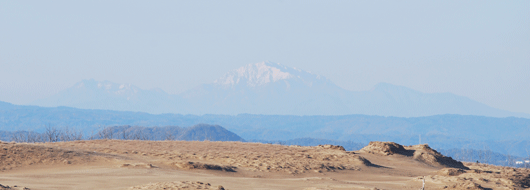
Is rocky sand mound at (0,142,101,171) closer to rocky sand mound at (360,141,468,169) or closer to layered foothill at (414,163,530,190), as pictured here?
layered foothill at (414,163,530,190)

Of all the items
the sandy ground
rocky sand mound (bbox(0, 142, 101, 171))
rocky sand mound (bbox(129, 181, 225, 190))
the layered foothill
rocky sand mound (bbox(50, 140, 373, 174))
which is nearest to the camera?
rocky sand mound (bbox(129, 181, 225, 190))

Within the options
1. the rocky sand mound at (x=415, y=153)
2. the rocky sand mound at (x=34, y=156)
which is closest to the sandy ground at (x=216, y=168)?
the rocky sand mound at (x=34, y=156)

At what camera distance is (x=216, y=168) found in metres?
22.5

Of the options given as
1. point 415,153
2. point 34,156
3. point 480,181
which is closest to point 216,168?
point 34,156

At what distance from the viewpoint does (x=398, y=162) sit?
31.7 meters

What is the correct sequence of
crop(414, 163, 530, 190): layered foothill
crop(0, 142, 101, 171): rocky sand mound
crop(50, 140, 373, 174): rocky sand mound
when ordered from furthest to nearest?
crop(50, 140, 373, 174): rocky sand mound
crop(0, 142, 101, 171): rocky sand mound
crop(414, 163, 530, 190): layered foothill

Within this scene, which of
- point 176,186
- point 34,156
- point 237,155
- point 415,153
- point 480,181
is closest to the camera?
point 176,186

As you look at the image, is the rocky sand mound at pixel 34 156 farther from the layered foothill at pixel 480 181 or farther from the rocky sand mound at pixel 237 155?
the layered foothill at pixel 480 181

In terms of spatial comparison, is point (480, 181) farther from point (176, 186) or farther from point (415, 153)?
point (176, 186)

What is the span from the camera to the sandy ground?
57.5ft

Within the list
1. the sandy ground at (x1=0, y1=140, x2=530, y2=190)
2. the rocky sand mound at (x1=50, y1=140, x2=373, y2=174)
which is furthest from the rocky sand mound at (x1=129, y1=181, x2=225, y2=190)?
the rocky sand mound at (x1=50, y1=140, x2=373, y2=174)

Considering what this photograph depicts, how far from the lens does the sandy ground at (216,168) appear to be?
57.5 ft

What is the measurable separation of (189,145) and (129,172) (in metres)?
11.6

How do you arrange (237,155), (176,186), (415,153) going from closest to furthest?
(176,186), (237,155), (415,153)
